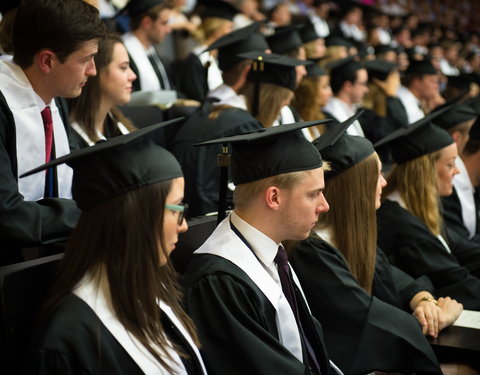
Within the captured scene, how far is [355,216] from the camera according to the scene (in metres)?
2.88

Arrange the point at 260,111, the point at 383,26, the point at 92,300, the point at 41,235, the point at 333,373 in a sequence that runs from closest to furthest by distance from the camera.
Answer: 1. the point at 92,300
2. the point at 41,235
3. the point at 333,373
4. the point at 260,111
5. the point at 383,26

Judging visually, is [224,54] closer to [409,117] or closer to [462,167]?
[462,167]

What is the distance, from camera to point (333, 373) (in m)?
2.56

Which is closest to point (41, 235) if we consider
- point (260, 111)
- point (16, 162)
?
point (16, 162)

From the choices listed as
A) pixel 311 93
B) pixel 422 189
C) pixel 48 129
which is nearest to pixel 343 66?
pixel 311 93

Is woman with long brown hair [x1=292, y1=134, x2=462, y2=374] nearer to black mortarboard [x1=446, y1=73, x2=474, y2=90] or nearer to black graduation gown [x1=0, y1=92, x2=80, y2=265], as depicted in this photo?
black graduation gown [x1=0, y1=92, x2=80, y2=265]

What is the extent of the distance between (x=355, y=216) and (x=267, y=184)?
666 mm

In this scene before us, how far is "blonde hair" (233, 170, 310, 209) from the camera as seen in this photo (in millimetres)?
2348

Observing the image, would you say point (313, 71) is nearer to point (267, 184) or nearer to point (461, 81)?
point (461, 81)

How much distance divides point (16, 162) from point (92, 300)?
98 cm

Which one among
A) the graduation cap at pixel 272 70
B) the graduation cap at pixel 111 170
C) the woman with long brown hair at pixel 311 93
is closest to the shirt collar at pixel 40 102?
the graduation cap at pixel 111 170

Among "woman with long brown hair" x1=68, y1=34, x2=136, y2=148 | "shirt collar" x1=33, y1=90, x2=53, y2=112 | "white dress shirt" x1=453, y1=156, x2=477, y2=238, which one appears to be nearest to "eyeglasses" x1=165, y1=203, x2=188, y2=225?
"shirt collar" x1=33, y1=90, x2=53, y2=112

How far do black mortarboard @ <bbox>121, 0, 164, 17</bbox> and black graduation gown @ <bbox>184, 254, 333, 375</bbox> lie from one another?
4045 millimetres

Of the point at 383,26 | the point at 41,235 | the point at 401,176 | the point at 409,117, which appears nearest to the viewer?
the point at 41,235
